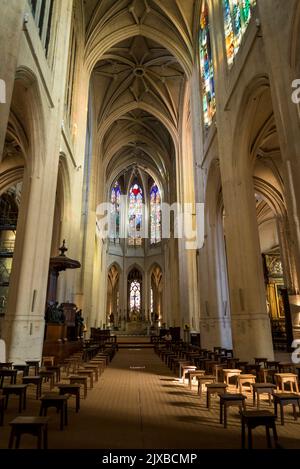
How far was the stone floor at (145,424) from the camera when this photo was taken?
3.45 meters

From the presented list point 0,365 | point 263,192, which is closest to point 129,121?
point 263,192

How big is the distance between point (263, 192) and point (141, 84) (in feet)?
43.1

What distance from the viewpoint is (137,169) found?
36.4 metres

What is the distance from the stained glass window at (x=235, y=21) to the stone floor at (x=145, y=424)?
10.4 m

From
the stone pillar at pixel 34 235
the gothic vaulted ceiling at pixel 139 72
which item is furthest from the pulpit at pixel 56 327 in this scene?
the gothic vaulted ceiling at pixel 139 72

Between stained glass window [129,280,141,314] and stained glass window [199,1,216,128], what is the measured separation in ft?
81.4

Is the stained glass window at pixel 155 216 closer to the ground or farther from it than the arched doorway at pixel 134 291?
farther from it

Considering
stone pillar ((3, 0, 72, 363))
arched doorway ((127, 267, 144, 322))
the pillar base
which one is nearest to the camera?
the pillar base

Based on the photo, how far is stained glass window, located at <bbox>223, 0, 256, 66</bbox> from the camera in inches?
381

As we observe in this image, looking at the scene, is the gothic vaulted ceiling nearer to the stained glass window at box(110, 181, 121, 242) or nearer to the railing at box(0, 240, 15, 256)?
the stained glass window at box(110, 181, 121, 242)

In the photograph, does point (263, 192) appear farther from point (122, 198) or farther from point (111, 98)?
point (122, 198)

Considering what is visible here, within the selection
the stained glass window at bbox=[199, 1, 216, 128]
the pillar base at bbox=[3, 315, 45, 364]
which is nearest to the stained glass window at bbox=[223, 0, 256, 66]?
the stained glass window at bbox=[199, 1, 216, 128]

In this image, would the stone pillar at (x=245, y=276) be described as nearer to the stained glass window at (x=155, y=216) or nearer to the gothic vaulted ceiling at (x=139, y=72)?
the gothic vaulted ceiling at (x=139, y=72)

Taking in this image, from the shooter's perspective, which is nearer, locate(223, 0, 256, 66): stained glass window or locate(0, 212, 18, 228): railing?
locate(223, 0, 256, 66): stained glass window
